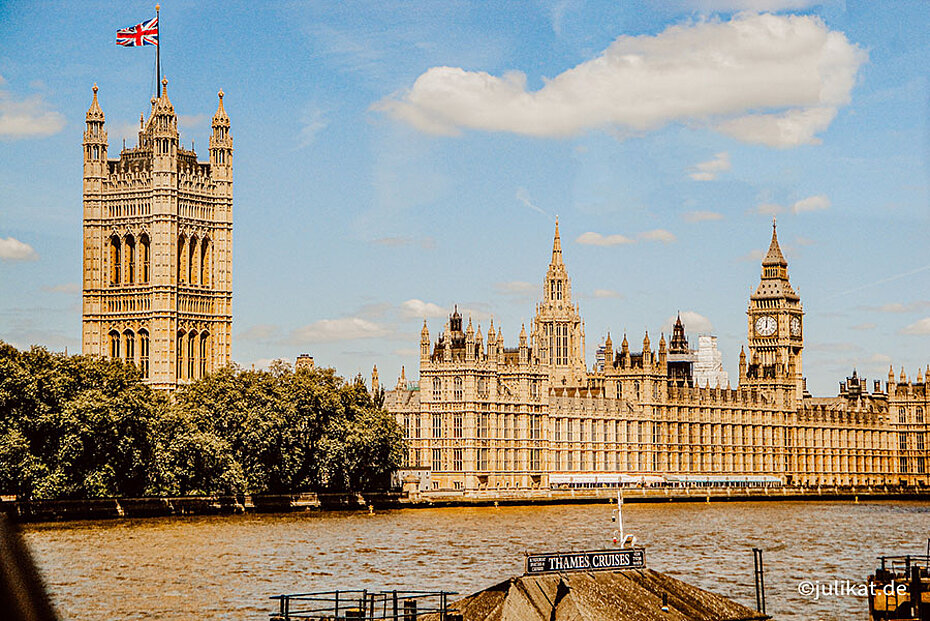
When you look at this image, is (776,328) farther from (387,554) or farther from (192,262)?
(387,554)

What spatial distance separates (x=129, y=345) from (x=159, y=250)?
9.36 m

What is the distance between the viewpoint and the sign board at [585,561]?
24.3 m

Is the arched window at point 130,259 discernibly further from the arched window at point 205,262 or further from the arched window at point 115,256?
the arched window at point 205,262

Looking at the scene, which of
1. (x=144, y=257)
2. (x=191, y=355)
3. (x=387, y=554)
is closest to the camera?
(x=387, y=554)

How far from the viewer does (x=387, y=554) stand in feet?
186

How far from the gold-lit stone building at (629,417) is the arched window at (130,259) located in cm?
2823

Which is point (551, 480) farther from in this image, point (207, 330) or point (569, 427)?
point (207, 330)

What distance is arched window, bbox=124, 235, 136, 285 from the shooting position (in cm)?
13475

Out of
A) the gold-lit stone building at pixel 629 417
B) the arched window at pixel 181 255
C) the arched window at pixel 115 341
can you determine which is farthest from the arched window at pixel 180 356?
the gold-lit stone building at pixel 629 417

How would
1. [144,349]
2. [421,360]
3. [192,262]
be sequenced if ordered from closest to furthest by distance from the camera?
1. [421,360]
2. [144,349]
3. [192,262]

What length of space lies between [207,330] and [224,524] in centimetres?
6151

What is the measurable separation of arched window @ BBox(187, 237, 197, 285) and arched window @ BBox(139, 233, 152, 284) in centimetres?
378

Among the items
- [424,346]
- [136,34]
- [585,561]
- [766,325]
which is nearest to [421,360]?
[424,346]

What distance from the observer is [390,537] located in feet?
223
